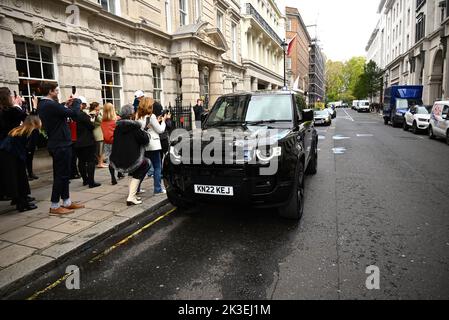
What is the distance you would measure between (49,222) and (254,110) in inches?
150

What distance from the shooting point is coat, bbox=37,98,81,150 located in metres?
4.80

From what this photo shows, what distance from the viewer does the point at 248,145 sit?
13.4ft

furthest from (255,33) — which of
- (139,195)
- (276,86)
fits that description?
(139,195)

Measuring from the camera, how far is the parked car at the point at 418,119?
17125 millimetres

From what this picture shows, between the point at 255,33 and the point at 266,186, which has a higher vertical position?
the point at 255,33

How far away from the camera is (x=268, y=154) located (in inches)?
159

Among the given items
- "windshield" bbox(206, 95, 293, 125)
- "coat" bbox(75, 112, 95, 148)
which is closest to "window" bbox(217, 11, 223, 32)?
"coat" bbox(75, 112, 95, 148)

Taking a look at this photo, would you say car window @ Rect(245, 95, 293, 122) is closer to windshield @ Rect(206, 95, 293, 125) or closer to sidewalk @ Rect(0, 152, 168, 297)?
windshield @ Rect(206, 95, 293, 125)

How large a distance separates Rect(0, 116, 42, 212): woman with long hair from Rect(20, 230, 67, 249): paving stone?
142 centimetres

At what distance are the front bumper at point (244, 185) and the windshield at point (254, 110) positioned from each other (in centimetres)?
154

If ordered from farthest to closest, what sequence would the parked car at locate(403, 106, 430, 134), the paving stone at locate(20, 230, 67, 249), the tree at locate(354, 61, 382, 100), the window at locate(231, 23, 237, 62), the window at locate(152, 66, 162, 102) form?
the tree at locate(354, 61, 382, 100)
the window at locate(231, 23, 237, 62)
the parked car at locate(403, 106, 430, 134)
the window at locate(152, 66, 162, 102)
the paving stone at locate(20, 230, 67, 249)
